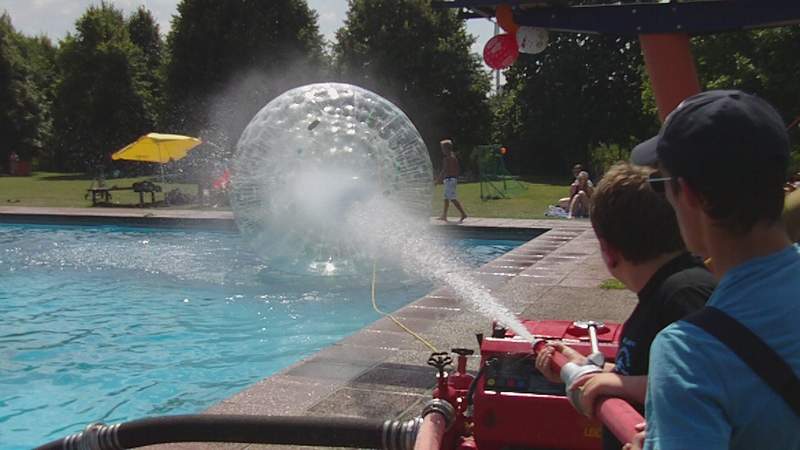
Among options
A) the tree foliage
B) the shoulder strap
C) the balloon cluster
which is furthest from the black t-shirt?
the tree foliage

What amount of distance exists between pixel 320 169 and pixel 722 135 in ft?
24.0

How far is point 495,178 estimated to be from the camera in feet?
93.7

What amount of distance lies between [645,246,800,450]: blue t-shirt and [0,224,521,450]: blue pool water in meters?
6.01

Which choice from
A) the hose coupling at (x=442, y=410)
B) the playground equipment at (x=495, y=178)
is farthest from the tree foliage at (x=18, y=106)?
the hose coupling at (x=442, y=410)

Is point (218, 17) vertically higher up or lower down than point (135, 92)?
higher up

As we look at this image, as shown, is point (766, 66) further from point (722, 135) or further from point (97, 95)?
point (97, 95)

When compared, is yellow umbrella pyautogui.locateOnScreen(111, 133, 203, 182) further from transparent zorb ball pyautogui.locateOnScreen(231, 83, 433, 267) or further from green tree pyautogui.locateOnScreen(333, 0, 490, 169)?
green tree pyautogui.locateOnScreen(333, 0, 490, 169)

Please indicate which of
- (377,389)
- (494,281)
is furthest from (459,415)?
(494,281)

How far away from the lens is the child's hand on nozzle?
233cm

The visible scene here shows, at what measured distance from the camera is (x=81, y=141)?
4453 cm

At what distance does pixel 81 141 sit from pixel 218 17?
11.3 metres

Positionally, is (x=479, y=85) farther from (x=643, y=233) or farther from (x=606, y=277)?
(x=643, y=233)

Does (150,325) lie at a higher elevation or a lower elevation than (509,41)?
lower

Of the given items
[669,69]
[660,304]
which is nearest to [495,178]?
[669,69]
